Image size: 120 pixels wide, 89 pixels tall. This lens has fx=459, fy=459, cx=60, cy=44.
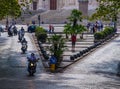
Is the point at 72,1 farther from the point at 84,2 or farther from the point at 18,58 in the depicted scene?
the point at 18,58

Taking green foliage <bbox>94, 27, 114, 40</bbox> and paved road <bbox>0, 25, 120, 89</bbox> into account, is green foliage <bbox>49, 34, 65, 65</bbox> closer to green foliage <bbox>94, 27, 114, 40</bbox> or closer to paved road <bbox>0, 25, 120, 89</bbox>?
paved road <bbox>0, 25, 120, 89</bbox>

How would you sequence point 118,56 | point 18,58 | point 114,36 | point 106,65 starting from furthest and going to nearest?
point 114,36, point 118,56, point 18,58, point 106,65

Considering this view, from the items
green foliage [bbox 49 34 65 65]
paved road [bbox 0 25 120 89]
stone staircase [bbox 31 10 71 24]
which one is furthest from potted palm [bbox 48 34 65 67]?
stone staircase [bbox 31 10 71 24]

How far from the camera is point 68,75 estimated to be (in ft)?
82.4

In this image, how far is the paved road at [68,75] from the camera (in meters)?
21.3


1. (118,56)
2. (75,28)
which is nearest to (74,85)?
(118,56)

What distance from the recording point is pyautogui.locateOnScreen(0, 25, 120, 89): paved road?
69.8 feet

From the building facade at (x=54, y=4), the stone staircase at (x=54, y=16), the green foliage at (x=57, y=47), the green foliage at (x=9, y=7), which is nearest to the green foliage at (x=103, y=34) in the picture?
the green foliage at (x=57, y=47)

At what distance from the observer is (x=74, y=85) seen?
21.3 m

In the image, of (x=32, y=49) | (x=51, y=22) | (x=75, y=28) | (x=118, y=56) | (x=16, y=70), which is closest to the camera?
(x=16, y=70)

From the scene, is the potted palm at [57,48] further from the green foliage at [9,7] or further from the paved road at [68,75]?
the green foliage at [9,7]

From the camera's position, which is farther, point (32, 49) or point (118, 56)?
point (32, 49)

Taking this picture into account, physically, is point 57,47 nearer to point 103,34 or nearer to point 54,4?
point 103,34

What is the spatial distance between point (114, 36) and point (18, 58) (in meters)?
24.5
